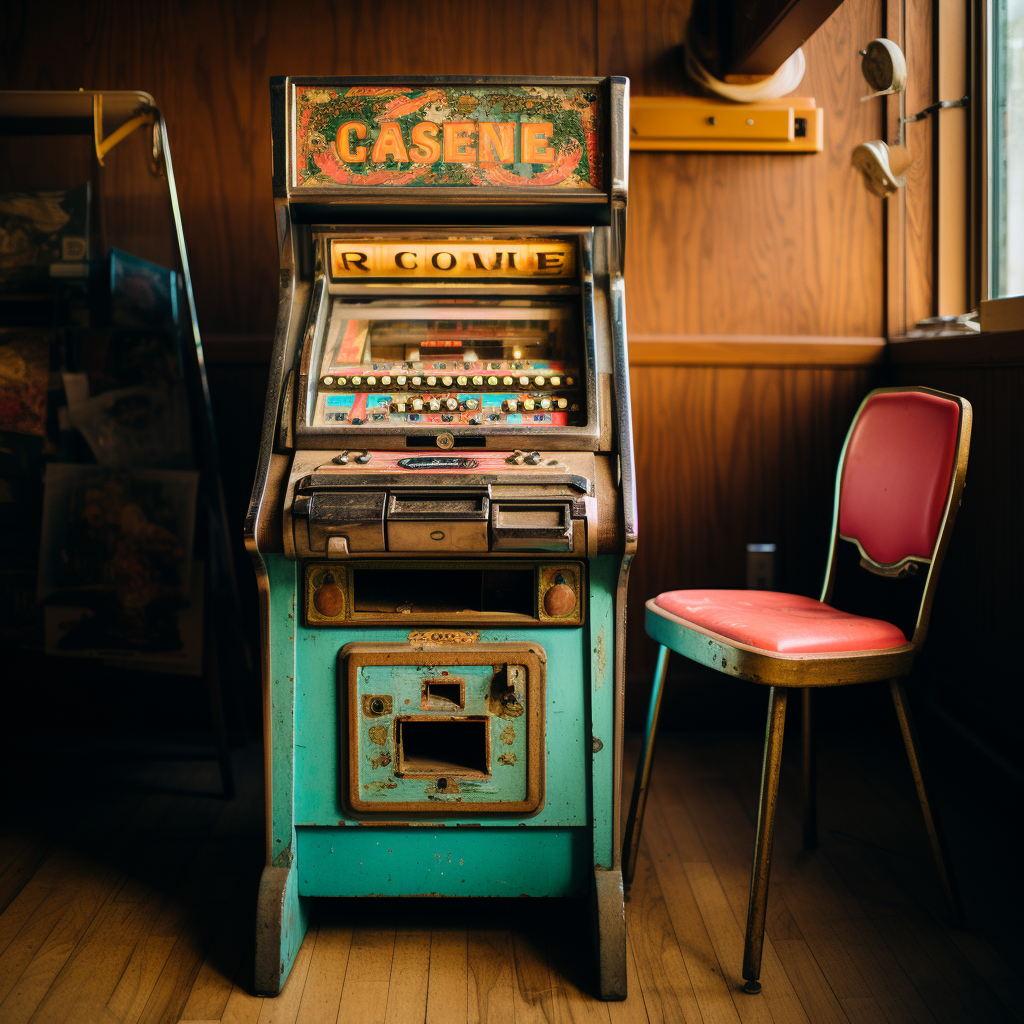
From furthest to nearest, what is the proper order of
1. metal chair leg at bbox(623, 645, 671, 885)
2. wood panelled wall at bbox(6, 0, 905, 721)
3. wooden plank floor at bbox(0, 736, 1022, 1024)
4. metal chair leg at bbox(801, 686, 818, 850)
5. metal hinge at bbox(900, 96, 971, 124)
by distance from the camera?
wood panelled wall at bbox(6, 0, 905, 721), metal hinge at bbox(900, 96, 971, 124), metal chair leg at bbox(801, 686, 818, 850), metal chair leg at bbox(623, 645, 671, 885), wooden plank floor at bbox(0, 736, 1022, 1024)

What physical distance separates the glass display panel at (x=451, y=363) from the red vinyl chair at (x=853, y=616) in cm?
53

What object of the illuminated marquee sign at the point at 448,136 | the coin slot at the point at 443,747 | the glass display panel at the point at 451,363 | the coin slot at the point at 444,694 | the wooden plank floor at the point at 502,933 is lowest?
the wooden plank floor at the point at 502,933

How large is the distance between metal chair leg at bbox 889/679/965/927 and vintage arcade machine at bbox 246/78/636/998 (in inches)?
22.6

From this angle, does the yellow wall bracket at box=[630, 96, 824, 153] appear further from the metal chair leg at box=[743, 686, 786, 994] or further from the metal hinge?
the metal chair leg at box=[743, 686, 786, 994]

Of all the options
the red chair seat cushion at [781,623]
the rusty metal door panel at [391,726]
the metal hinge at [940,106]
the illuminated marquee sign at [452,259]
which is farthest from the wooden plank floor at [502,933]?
the metal hinge at [940,106]

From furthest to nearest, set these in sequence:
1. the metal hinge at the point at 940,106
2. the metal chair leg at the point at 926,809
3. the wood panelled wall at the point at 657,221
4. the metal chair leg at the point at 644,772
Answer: the wood panelled wall at the point at 657,221 → the metal hinge at the point at 940,106 → the metal chair leg at the point at 644,772 → the metal chair leg at the point at 926,809

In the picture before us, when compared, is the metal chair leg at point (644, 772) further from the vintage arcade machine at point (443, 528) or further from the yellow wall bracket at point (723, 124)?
the yellow wall bracket at point (723, 124)

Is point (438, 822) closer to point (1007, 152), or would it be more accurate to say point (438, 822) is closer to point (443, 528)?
point (443, 528)

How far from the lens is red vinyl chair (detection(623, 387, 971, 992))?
156 centimetres

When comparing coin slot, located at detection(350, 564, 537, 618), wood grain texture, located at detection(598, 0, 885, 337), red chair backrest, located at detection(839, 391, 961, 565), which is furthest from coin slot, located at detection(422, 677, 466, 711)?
wood grain texture, located at detection(598, 0, 885, 337)

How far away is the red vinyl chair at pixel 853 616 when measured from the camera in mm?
1558

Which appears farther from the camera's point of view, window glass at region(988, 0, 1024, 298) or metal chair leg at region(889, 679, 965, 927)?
window glass at region(988, 0, 1024, 298)

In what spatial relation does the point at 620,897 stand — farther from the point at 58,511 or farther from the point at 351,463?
the point at 58,511

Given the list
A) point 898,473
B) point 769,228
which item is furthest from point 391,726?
point 769,228
